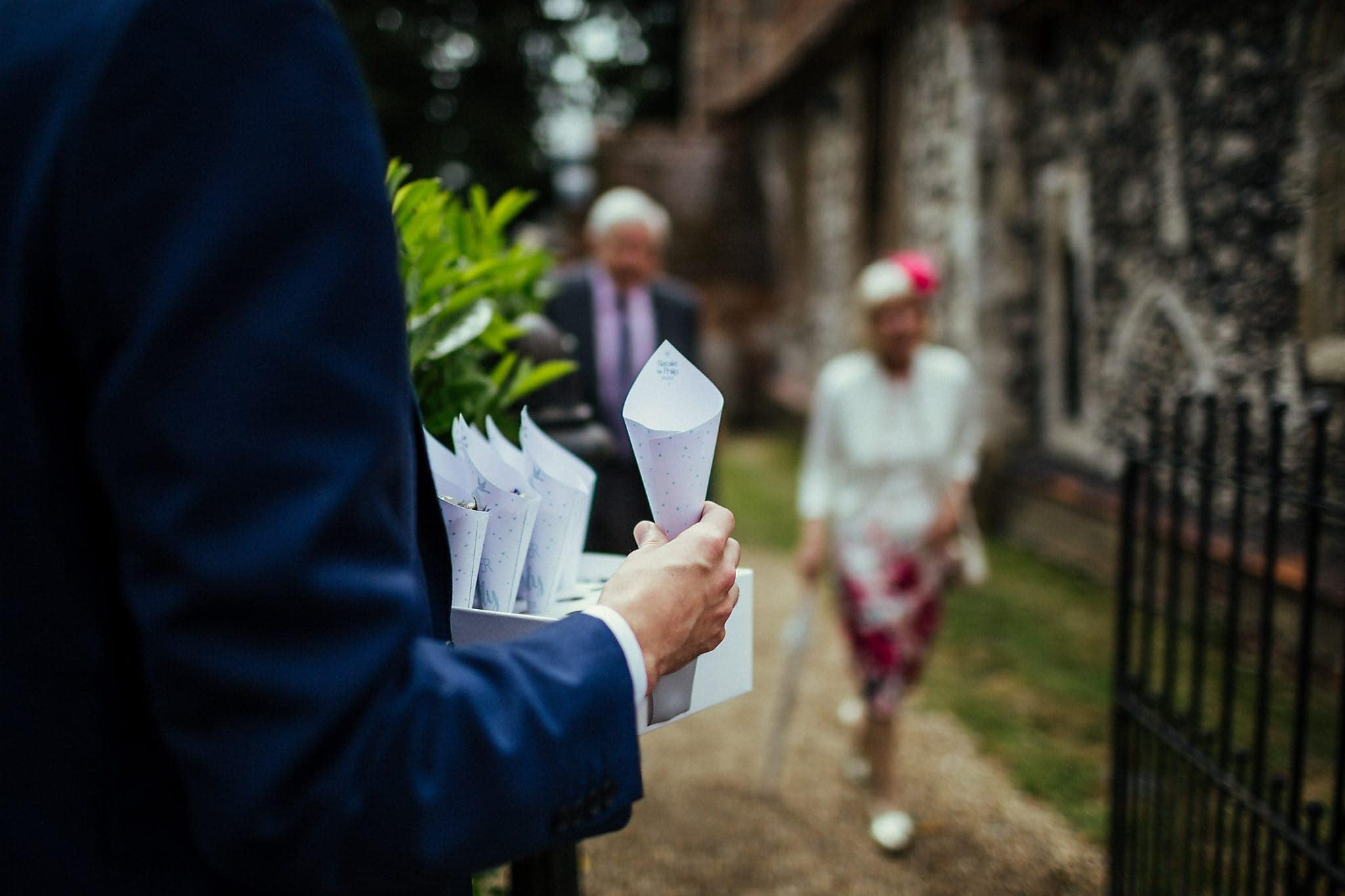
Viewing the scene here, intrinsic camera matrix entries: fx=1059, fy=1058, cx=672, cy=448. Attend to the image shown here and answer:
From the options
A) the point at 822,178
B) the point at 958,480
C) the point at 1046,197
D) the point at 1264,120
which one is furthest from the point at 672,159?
the point at 958,480

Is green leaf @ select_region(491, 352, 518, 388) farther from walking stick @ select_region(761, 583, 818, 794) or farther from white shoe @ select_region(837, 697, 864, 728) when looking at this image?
white shoe @ select_region(837, 697, 864, 728)

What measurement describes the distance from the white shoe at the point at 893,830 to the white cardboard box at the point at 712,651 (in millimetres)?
2465

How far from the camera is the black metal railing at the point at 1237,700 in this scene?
2.10 meters

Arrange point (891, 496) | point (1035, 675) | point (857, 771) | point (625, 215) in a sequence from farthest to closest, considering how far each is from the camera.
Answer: point (1035, 675), point (625, 215), point (857, 771), point (891, 496)

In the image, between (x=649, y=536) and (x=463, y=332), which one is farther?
(x=463, y=332)

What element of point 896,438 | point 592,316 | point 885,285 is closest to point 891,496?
point 896,438

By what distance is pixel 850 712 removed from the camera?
4566 mm

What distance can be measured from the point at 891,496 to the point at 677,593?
294 cm

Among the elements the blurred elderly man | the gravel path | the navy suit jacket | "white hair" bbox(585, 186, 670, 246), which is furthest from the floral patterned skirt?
the navy suit jacket

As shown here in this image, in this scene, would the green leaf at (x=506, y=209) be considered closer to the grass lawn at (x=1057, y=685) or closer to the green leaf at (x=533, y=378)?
the green leaf at (x=533, y=378)

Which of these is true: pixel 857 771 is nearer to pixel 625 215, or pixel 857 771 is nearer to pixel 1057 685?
pixel 1057 685

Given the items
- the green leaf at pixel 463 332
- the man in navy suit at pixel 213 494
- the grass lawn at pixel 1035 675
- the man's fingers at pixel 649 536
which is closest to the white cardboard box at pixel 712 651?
the man's fingers at pixel 649 536

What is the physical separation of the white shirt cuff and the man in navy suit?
0.10 m

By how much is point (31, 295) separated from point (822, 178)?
1261 cm
